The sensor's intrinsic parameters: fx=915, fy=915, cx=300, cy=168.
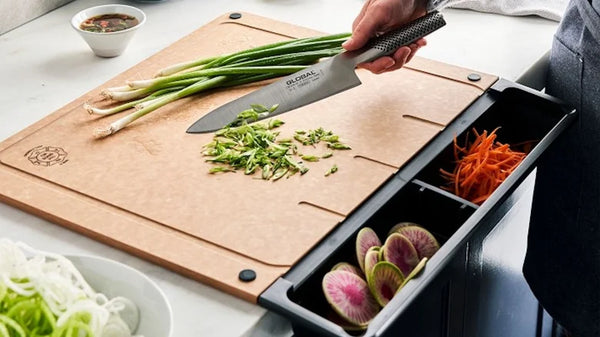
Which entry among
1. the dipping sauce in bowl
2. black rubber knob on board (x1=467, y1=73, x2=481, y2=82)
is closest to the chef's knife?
black rubber knob on board (x1=467, y1=73, x2=481, y2=82)

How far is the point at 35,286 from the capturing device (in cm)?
108

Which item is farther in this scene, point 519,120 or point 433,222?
point 519,120

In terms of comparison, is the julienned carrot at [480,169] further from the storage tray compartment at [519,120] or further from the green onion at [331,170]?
the green onion at [331,170]

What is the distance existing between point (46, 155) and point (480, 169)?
72 cm

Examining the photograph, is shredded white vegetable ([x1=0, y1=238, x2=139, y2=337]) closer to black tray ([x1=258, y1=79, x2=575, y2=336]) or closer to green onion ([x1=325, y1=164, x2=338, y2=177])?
black tray ([x1=258, y1=79, x2=575, y2=336])

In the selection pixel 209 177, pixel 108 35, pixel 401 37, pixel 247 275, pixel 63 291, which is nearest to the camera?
pixel 63 291

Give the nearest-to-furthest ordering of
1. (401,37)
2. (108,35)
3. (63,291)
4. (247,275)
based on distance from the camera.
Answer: (63,291) → (247,275) → (401,37) → (108,35)

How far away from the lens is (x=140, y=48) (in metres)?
1.91

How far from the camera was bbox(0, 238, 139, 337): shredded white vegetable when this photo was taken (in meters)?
1.07

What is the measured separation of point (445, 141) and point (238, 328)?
558 millimetres

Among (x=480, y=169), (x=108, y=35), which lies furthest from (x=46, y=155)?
(x=480, y=169)

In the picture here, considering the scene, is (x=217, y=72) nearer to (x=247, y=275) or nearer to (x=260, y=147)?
(x=260, y=147)

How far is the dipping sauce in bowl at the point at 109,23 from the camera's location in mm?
1865

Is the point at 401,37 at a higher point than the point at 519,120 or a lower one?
higher
